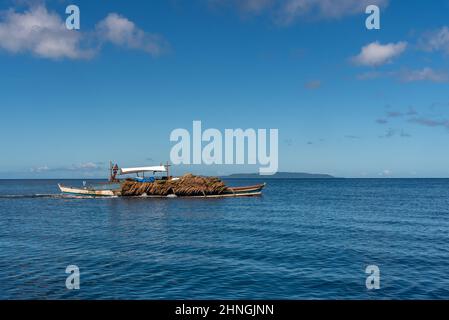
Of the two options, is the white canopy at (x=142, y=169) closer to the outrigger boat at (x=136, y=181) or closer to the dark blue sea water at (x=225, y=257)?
the outrigger boat at (x=136, y=181)

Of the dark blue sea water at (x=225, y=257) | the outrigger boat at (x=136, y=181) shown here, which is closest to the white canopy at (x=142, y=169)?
the outrigger boat at (x=136, y=181)

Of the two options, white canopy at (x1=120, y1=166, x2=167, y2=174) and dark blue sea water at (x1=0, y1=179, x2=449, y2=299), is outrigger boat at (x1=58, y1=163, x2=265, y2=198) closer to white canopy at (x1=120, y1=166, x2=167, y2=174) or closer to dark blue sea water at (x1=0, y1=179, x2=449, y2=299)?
white canopy at (x1=120, y1=166, x2=167, y2=174)

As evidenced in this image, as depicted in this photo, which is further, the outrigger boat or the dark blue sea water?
the outrigger boat

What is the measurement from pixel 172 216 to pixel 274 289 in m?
36.0

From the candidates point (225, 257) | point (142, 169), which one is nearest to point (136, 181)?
point (142, 169)

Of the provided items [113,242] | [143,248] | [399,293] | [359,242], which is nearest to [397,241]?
[359,242]

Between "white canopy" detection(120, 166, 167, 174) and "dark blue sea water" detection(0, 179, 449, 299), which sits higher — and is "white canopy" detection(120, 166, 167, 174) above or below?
above

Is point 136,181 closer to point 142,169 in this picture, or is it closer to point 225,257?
point 142,169

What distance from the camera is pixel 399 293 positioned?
65.8 ft

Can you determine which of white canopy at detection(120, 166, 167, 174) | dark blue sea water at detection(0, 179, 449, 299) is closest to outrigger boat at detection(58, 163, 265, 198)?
white canopy at detection(120, 166, 167, 174)

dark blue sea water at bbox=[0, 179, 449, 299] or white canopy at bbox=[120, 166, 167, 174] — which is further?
white canopy at bbox=[120, 166, 167, 174]

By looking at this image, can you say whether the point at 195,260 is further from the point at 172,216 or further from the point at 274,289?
the point at 172,216

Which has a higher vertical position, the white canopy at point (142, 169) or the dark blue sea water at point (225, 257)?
the white canopy at point (142, 169)
